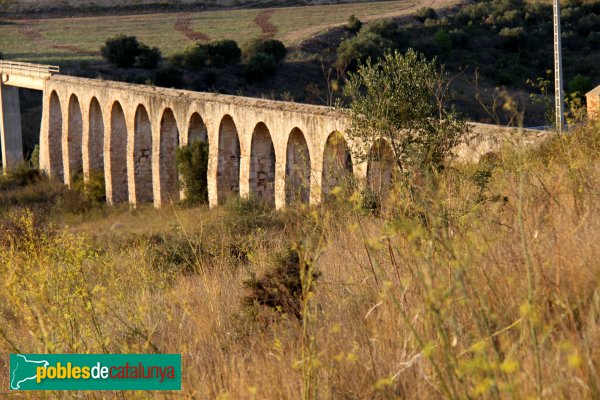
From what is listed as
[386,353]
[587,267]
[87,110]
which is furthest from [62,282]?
[87,110]

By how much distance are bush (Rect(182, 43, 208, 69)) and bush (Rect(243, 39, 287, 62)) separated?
211 cm

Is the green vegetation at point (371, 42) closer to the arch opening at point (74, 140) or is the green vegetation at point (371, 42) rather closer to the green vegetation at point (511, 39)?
the green vegetation at point (511, 39)

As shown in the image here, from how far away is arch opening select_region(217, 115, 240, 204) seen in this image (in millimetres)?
19797

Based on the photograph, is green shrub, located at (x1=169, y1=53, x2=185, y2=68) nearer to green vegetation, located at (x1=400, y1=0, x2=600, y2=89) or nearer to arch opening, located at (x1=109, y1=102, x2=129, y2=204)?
green vegetation, located at (x1=400, y1=0, x2=600, y2=89)

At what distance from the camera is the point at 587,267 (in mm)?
3209

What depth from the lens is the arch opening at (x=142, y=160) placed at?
23.4 meters

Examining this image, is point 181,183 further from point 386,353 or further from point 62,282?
point 386,353

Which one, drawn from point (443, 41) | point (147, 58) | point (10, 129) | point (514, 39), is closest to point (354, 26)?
point (443, 41)

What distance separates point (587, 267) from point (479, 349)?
899 millimetres

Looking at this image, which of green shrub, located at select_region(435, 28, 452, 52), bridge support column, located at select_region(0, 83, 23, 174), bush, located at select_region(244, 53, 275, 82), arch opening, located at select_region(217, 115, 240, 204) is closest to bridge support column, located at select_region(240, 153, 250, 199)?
arch opening, located at select_region(217, 115, 240, 204)

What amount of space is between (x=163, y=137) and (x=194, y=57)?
19.3 metres

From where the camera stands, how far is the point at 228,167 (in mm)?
20109

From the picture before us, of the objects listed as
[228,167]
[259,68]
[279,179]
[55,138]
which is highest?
[259,68]

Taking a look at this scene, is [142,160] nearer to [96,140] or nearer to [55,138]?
[96,140]
